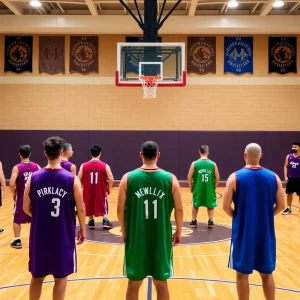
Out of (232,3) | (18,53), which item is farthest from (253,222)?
(18,53)

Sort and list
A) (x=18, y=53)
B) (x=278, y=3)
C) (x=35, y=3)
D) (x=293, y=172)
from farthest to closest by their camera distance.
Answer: (x=18, y=53) → (x=35, y=3) → (x=278, y=3) → (x=293, y=172)

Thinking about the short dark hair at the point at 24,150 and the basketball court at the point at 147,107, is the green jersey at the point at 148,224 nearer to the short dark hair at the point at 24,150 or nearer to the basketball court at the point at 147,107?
the short dark hair at the point at 24,150

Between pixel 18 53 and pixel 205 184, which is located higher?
pixel 18 53

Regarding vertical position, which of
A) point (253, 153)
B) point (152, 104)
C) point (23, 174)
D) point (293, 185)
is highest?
point (152, 104)

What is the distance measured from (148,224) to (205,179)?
5408mm

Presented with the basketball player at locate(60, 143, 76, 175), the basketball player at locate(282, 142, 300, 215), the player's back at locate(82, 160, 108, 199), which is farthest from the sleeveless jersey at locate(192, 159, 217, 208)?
the basketball player at locate(282, 142, 300, 215)

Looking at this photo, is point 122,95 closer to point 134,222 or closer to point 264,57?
point 264,57

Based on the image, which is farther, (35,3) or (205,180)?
(35,3)

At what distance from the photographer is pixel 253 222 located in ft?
13.6

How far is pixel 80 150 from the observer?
19469 millimetres

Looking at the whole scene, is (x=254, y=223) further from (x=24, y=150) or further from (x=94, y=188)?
(x=94, y=188)

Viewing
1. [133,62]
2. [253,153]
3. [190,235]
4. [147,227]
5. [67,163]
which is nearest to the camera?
[147,227]

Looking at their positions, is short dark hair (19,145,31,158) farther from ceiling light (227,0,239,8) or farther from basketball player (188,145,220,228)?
ceiling light (227,0,239,8)

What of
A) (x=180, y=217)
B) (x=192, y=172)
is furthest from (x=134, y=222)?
(x=192, y=172)
